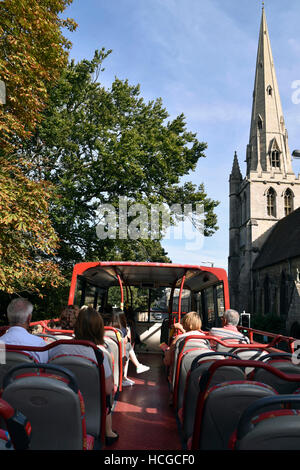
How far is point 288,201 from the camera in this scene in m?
54.9

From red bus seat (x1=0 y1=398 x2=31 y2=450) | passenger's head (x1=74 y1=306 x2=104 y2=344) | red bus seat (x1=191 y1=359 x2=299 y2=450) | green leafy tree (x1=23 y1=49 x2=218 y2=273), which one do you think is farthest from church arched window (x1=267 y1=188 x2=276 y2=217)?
red bus seat (x1=0 y1=398 x2=31 y2=450)

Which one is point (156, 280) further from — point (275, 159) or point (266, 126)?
point (266, 126)

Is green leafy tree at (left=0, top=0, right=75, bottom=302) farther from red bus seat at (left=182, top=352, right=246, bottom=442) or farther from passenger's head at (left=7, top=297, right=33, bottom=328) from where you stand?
red bus seat at (left=182, top=352, right=246, bottom=442)

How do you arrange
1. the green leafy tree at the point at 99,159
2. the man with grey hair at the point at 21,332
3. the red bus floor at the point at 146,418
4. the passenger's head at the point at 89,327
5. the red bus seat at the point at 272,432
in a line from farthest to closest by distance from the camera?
the green leafy tree at the point at 99,159
the red bus floor at the point at 146,418
the passenger's head at the point at 89,327
the man with grey hair at the point at 21,332
the red bus seat at the point at 272,432

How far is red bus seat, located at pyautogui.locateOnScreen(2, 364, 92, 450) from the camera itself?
224 centimetres

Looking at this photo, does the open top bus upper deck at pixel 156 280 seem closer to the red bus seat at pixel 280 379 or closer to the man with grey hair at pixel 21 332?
the man with grey hair at pixel 21 332

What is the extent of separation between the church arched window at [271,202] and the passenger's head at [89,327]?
2108 inches

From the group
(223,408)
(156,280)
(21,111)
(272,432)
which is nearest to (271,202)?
(156,280)

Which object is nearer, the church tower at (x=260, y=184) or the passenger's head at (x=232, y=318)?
the passenger's head at (x=232, y=318)

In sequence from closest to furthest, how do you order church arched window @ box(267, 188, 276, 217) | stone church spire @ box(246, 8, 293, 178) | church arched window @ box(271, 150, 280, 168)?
1. church arched window @ box(267, 188, 276, 217)
2. stone church spire @ box(246, 8, 293, 178)
3. church arched window @ box(271, 150, 280, 168)

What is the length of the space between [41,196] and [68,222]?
9434 mm

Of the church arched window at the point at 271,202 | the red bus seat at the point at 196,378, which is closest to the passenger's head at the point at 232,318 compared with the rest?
the red bus seat at the point at 196,378

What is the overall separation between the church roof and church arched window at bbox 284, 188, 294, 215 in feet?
12.6

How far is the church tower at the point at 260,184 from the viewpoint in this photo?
5272cm
